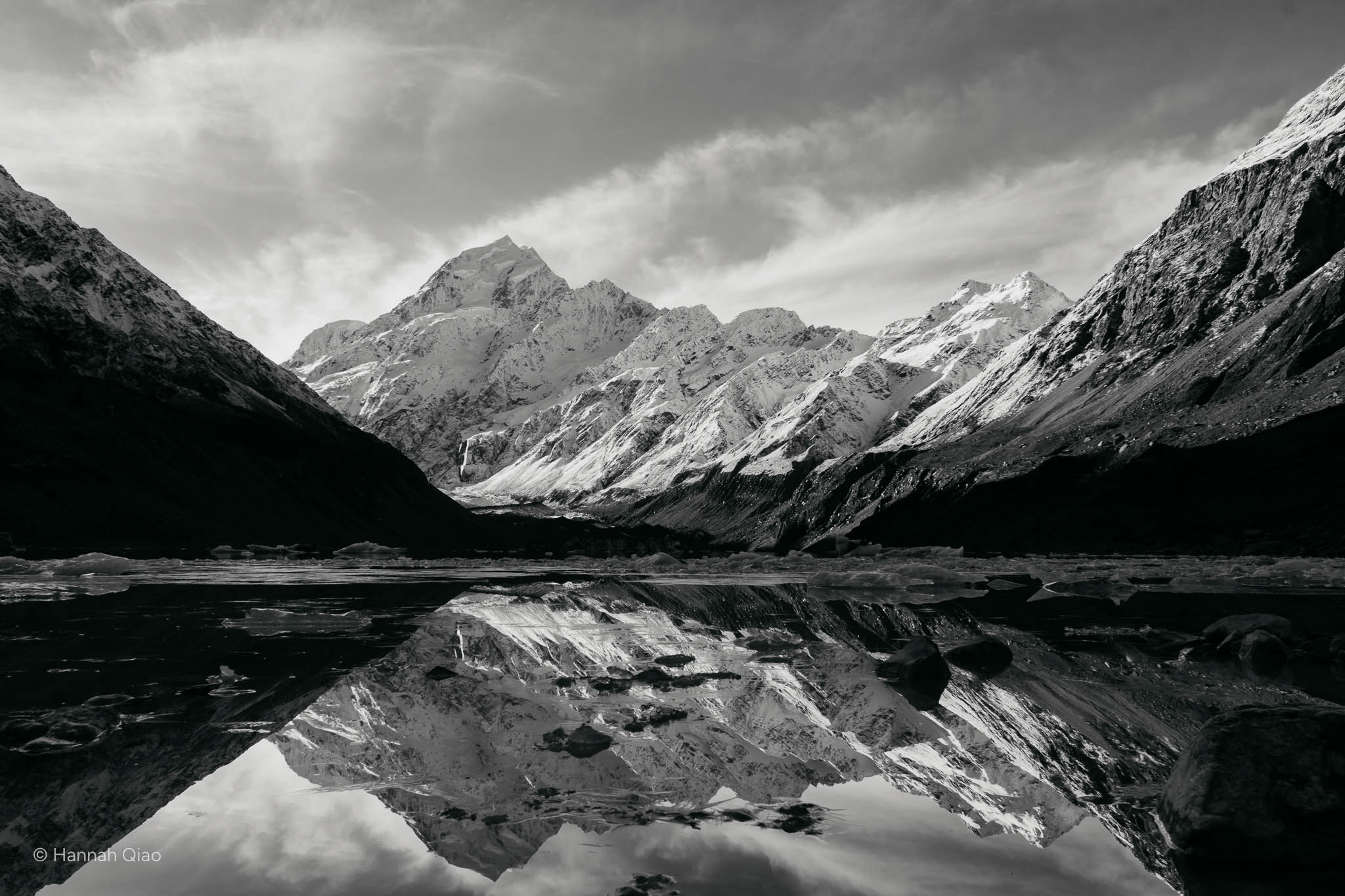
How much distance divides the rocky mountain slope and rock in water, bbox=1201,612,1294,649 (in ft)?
217

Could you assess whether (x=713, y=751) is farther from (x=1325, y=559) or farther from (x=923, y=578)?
(x=1325, y=559)

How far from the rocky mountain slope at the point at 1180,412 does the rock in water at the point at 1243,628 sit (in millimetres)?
66181

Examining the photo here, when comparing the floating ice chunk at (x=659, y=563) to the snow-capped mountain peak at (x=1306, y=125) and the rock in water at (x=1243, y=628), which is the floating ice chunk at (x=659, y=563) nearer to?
the rock in water at (x=1243, y=628)

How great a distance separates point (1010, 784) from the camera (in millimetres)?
12148

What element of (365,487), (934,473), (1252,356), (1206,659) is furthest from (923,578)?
(365,487)

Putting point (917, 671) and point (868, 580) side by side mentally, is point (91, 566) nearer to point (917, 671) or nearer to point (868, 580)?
point (868, 580)

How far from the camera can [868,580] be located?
161 ft

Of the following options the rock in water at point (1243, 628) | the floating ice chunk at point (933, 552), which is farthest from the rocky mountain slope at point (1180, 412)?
the rock in water at point (1243, 628)

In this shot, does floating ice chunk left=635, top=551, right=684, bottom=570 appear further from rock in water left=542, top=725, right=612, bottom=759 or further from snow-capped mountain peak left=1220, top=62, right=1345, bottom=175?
snow-capped mountain peak left=1220, top=62, right=1345, bottom=175

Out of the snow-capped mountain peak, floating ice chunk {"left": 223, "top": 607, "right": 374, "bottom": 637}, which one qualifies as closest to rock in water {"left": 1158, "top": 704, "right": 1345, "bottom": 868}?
floating ice chunk {"left": 223, "top": 607, "right": 374, "bottom": 637}

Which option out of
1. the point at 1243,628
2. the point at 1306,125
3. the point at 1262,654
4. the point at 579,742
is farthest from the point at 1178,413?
the point at 579,742

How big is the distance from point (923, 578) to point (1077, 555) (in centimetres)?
5312

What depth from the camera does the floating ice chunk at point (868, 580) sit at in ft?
157

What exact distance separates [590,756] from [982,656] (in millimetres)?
12012
